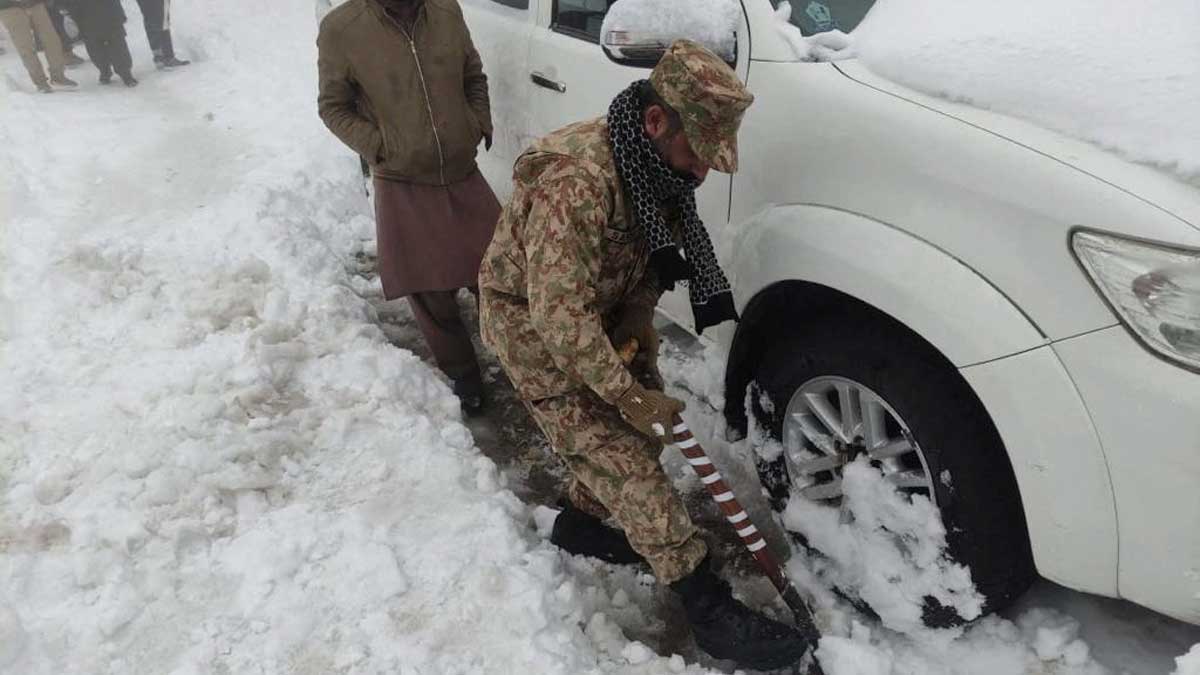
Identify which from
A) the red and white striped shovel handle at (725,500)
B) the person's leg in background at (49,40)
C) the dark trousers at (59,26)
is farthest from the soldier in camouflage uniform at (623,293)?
the dark trousers at (59,26)

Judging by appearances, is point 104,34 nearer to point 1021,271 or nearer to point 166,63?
point 166,63

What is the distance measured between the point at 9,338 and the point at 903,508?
11.7 ft

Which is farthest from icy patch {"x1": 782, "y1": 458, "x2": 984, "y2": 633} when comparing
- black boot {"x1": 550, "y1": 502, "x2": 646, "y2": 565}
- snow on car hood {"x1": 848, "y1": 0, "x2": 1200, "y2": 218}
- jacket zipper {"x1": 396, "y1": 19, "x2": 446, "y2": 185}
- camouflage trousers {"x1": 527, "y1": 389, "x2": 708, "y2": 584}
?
jacket zipper {"x1": 396, "y1": 19, "x2": 446, "y2": 185}

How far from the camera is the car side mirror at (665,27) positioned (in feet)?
7.43

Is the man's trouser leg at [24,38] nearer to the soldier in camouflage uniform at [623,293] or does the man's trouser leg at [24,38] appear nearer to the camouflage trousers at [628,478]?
the soldier in camouflage uniform at [623,293]

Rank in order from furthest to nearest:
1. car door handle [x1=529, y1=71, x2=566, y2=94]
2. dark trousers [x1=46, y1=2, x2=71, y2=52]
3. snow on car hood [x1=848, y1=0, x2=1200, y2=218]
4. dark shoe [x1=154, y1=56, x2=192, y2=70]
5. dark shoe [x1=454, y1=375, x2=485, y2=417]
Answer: dark shoe [x1=154, y1=56, x2=192, y2=70] < dark trousers [x1=46, y1=2, x2=71, y2=52] < dark shoe [x1=454, y1=375, x2=485, y2=417] < car door handle [x1=529, y1=71, x2=566, y2=94] < snow on car hood [x1=848, y1=0, x2=1200, y2=218]

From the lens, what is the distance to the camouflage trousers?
231 cm

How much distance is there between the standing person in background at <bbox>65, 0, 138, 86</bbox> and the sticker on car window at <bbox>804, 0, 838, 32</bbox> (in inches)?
299

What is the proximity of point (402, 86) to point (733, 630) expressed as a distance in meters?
2.17

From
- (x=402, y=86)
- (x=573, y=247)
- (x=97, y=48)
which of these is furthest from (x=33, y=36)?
(x=573, y=247)

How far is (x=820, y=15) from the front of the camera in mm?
2338

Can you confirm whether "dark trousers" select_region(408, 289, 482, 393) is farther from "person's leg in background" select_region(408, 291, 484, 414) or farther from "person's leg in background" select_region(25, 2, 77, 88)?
"person's leg in background" select_region(25, 2, 77, 88)

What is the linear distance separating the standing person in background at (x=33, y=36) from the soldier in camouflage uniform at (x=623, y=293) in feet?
24.1

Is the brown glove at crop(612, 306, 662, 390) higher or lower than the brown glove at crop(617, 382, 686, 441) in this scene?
lower
